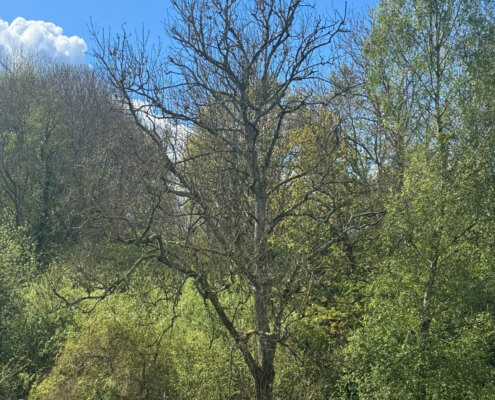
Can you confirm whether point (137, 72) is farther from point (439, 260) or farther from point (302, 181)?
point (439, 260)

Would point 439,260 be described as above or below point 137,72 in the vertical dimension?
below

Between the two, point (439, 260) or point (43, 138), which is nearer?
point (439, 260)

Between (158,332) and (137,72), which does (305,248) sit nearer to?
(158,332)

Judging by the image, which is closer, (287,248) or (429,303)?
(429,303)

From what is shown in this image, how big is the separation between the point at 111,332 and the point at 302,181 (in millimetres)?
5976

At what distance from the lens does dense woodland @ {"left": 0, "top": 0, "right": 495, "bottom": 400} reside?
377 inches

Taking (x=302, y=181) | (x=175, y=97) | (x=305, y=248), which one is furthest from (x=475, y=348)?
(x=175, y=97)

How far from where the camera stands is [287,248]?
1287 centimetres

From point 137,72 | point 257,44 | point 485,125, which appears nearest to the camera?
point 137,72

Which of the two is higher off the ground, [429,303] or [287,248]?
[287,248]

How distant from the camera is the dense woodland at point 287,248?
9.58 metres

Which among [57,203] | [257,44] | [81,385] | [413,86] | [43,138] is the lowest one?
[81,385]

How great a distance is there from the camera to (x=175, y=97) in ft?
40.2

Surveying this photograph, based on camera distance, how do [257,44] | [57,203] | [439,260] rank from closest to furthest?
[439,260]
[257,44]
[57,203]
